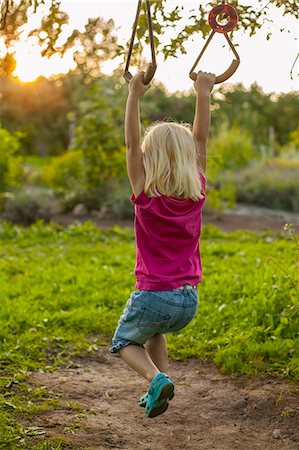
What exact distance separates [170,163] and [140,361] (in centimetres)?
90

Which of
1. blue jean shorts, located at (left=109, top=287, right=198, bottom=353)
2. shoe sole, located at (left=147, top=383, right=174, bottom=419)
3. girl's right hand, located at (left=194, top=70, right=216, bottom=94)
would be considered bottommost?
shoe sole, located at (left=147, top=383, right=174, bottom=419)

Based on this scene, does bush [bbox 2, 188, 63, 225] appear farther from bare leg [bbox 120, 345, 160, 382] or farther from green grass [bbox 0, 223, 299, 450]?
bare leg [bbox 120, 345, 160, 382]

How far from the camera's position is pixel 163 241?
10.3 ft

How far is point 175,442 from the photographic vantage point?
353cm

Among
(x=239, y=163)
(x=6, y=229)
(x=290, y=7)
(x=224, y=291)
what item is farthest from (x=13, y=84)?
(x=290, y=7)

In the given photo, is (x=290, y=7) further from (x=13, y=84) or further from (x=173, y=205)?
(x=13, y=84)

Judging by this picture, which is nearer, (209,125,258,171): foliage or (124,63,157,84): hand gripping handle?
(124,63,157,84): hand gripping handle

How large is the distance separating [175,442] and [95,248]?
16.9 ft

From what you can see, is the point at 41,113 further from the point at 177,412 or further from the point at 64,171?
the point at 177,412

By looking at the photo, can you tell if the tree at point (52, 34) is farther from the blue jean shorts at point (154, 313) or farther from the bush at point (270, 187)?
the bush at point (270, 187)

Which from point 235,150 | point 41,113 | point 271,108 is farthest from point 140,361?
point 41,113

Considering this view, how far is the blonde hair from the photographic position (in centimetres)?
312

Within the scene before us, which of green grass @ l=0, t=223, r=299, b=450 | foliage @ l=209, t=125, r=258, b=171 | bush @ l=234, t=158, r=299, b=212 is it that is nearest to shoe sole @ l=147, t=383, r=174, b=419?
green grass @ l=0, t=223, r=299, b=450

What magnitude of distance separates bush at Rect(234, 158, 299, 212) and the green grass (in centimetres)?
447
